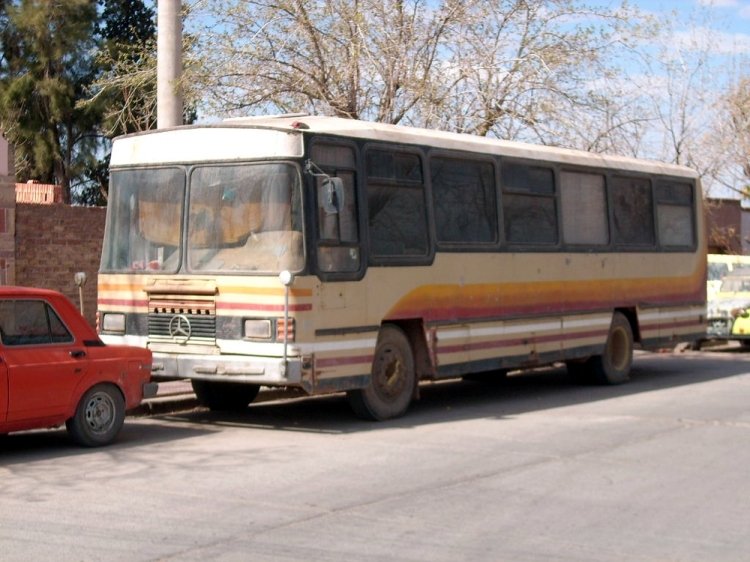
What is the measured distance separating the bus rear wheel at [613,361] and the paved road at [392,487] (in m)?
2.93

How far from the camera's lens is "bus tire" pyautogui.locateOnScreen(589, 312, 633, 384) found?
675 inches

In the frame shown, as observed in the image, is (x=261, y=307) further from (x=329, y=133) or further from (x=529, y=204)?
(x=529, y=204)

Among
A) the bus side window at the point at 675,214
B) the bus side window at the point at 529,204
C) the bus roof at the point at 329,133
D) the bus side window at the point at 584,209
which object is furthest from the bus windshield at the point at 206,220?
the bus side window at the point at 675,214

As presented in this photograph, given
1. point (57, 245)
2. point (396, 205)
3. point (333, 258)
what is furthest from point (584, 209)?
point (57, 245)

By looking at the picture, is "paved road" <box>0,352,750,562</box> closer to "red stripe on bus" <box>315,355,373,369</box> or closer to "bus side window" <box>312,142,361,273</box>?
"red stripe on bus" <box>315,355,373,369</box>

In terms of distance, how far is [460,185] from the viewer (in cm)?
1416

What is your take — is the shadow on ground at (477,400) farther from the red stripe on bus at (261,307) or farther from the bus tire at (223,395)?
the red stripe on bus at (261,307)

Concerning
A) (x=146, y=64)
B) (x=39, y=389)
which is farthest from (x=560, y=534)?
(x=146, y=64)

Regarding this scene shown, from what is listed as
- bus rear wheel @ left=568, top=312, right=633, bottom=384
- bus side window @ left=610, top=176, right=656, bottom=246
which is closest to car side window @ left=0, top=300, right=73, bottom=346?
bus rear wheel @ left=568, top=312, right=633, bottom=384

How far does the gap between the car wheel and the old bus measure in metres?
1.23

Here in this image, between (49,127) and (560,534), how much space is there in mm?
27145

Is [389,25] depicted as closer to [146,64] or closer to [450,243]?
[146,64]

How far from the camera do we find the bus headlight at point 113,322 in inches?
505

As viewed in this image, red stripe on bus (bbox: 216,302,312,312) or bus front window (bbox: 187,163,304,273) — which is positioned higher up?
bus front window (bbox: 187,163,304,273)
